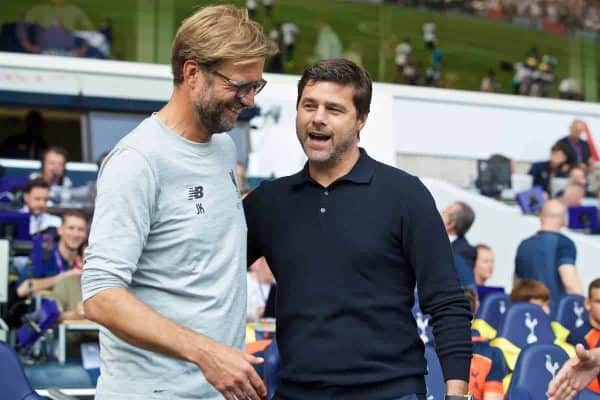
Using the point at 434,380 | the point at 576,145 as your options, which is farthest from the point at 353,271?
the point at 576,145

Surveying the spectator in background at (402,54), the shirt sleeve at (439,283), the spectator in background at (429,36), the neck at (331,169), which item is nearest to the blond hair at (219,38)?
the neck at (331,169)

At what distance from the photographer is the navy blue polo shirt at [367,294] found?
8.58 feet

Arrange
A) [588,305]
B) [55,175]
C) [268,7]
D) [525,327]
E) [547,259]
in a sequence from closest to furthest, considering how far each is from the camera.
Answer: [525,327] → [588,305] → [547,259] → [55,175] → [268,7]

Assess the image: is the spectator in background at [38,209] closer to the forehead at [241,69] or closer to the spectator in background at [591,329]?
the spectator in background at [591,329]

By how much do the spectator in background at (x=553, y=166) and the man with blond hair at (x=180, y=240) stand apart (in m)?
10.1

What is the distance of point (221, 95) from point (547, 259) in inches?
239

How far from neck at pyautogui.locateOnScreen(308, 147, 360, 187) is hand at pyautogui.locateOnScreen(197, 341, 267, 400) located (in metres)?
0.70

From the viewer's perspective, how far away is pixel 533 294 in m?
7.24

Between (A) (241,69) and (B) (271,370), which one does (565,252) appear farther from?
(A) (241,69)

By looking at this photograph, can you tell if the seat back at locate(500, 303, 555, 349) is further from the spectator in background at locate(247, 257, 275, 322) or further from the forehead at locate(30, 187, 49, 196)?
the forehead at locate(30, 187, 49, 196)

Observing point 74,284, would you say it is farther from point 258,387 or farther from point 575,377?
point 258,387

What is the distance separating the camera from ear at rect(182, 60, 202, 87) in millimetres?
2357

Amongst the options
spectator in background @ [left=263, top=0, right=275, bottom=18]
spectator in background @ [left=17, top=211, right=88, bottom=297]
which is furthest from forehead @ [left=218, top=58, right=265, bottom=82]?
spectator in background @ [left=263, top=0, right=275, bottom=18]

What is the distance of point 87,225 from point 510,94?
6.95m
